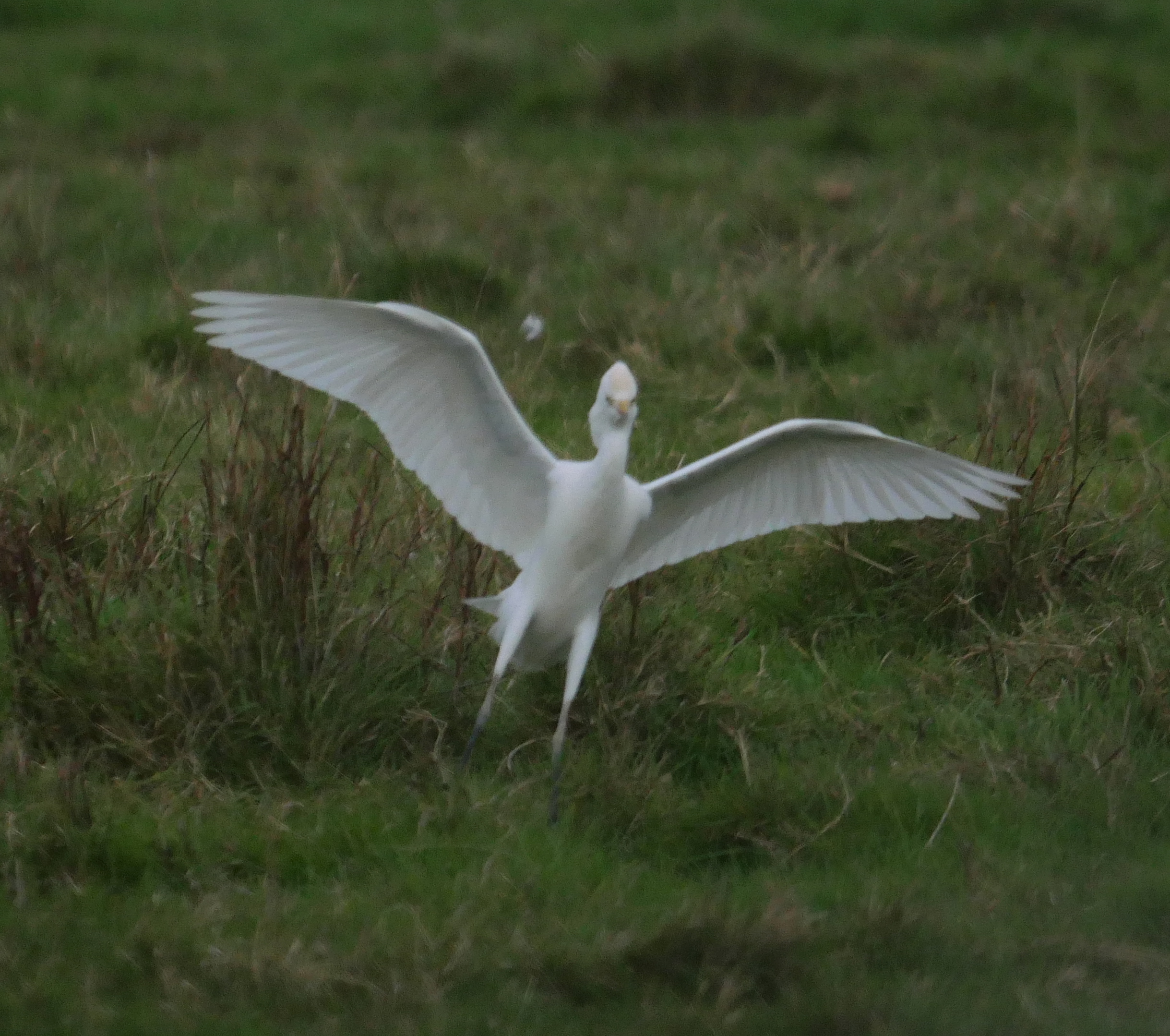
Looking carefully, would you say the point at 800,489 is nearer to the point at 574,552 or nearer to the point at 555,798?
the point at 574,552

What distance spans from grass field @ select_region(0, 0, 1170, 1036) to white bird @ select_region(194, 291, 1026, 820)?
165 mm

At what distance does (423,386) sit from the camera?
14.4 ft

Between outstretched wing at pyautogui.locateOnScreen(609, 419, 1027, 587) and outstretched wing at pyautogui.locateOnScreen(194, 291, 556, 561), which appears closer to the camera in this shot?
outstretched wing at pyautogui.locateOnScreen(194, 291, 556, 561)

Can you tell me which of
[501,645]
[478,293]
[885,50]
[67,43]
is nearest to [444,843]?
[501,645]

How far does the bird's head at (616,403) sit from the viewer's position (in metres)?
4.28

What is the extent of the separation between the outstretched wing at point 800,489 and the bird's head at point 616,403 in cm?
24

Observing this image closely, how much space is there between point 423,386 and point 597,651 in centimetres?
80

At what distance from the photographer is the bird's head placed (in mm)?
4277

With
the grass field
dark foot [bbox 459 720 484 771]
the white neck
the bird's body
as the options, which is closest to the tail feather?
the bird's body

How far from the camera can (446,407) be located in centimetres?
443

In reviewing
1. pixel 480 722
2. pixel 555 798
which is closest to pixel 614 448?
pixel 480 722

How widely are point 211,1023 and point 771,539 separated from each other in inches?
104

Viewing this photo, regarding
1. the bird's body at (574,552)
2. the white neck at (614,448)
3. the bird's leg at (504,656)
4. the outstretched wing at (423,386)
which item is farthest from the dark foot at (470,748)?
the white neck at (614,448)

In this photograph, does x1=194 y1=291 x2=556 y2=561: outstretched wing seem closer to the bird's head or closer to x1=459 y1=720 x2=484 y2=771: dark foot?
the bird's head
